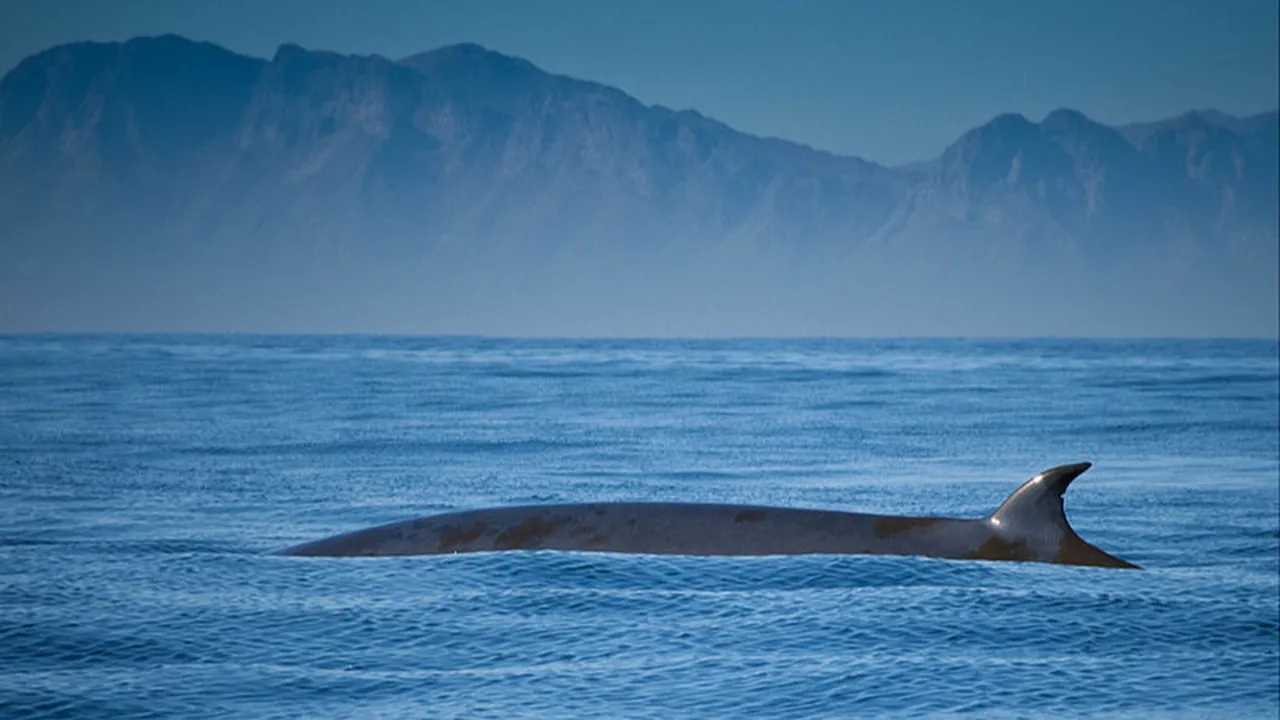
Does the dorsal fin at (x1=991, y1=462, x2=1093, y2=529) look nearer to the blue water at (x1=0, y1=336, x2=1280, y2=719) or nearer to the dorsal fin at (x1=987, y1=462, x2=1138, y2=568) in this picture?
the dorsal fin at (x1=987, y1=462, x2=1138, y2=568)

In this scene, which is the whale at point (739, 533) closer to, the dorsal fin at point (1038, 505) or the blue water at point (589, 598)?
the dorsal fin at point (1038, 505)

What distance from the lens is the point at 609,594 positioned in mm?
10305

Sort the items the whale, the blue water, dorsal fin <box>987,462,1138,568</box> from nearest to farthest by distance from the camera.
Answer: the blue water → dorsal fin <box>987,462,1138,568</box> → the whale

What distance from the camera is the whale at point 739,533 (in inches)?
462

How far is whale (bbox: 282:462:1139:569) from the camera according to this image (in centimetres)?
1173

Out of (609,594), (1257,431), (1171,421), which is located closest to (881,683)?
(609,594)

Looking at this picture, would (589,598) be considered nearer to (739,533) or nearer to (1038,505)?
(739,533)

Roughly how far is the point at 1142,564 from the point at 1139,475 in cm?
997

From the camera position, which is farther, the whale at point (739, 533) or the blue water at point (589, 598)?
the whale at point (739, 533)

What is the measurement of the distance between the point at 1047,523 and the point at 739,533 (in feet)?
8.02

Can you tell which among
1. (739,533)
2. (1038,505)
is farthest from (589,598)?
(1038,505)

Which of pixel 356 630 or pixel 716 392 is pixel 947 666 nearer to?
pixel 356 630

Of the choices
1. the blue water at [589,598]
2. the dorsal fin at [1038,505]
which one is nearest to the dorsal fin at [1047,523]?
the dorsal fin at [1038,505]

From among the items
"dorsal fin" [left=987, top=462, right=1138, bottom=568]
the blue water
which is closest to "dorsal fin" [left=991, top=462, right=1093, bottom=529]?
"dorsal fin" [left=987, top=462, right=1138, bottom=568]
